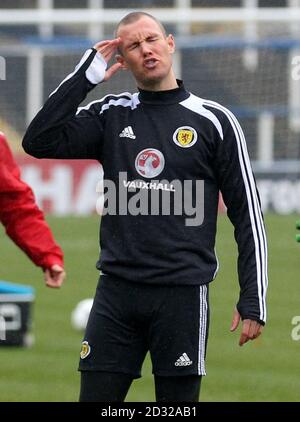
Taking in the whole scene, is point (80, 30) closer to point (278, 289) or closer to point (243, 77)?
point (243, 77)

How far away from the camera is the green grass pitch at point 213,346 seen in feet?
27.5

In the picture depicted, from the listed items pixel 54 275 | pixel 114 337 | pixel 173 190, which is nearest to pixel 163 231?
pixel 173 190

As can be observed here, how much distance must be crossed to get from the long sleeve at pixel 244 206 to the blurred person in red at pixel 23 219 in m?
0.94

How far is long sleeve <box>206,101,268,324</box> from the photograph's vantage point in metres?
5.35

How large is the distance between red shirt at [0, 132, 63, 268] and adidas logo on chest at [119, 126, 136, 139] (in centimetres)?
65

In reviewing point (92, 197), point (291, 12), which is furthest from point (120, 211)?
point (291, 12)

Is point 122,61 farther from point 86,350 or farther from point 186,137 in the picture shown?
point 86,350

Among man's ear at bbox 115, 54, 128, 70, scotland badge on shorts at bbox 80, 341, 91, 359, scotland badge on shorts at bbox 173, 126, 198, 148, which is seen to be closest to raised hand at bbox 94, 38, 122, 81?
man's ear at bbox 115, 54, 128, 70

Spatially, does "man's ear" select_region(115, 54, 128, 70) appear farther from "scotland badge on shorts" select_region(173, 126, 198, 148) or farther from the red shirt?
the red shirt

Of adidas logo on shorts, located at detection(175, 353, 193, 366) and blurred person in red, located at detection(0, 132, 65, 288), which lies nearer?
adidas logo on shorts, located at detection(175, 353, 193, 366)

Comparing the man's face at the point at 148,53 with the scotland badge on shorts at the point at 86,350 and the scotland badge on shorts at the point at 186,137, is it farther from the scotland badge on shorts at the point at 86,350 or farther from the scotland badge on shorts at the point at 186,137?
the scotland badge on shorts at the point at 86,350

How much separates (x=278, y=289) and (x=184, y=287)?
756cm

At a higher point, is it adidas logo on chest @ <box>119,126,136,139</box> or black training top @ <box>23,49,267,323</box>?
adidas logo on chest @ <box>119,126,136,139</box>
